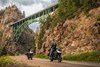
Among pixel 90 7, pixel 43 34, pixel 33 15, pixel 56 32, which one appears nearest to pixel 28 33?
pixel 33 15

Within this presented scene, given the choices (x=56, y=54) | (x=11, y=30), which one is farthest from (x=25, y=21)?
(x=56, y=54)

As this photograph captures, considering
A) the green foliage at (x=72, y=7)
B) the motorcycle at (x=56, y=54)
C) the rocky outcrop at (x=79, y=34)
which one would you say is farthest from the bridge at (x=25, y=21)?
the motorcycle at (x=56, y=54)

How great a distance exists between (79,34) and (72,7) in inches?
339

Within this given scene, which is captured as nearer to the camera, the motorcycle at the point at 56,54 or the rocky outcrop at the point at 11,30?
the motorcycle at the point at 56,54

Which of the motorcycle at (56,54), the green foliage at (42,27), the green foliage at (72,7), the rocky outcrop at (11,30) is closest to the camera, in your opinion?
the motorcycle at (56,54)

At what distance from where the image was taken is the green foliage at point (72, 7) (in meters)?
44.8

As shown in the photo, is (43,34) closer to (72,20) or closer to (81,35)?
(72,20)

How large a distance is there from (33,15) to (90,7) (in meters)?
52.3

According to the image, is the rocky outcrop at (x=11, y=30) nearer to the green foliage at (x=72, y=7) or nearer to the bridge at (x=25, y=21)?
the bridge at (x=25, y=21)

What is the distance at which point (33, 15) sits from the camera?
9531 cm

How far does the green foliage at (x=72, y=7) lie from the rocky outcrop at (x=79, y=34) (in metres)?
1.09

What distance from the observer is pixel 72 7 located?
49094 millimetres

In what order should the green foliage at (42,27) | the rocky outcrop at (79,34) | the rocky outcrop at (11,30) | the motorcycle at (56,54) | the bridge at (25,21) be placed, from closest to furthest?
the motorcycle at (56,54) → the rocky outcrop at (79,34) → the green foliage at (42,27) → the bridge at (25,21) → the rocky outcrop at (11,30)

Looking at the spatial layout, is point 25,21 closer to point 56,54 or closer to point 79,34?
point 79,34
